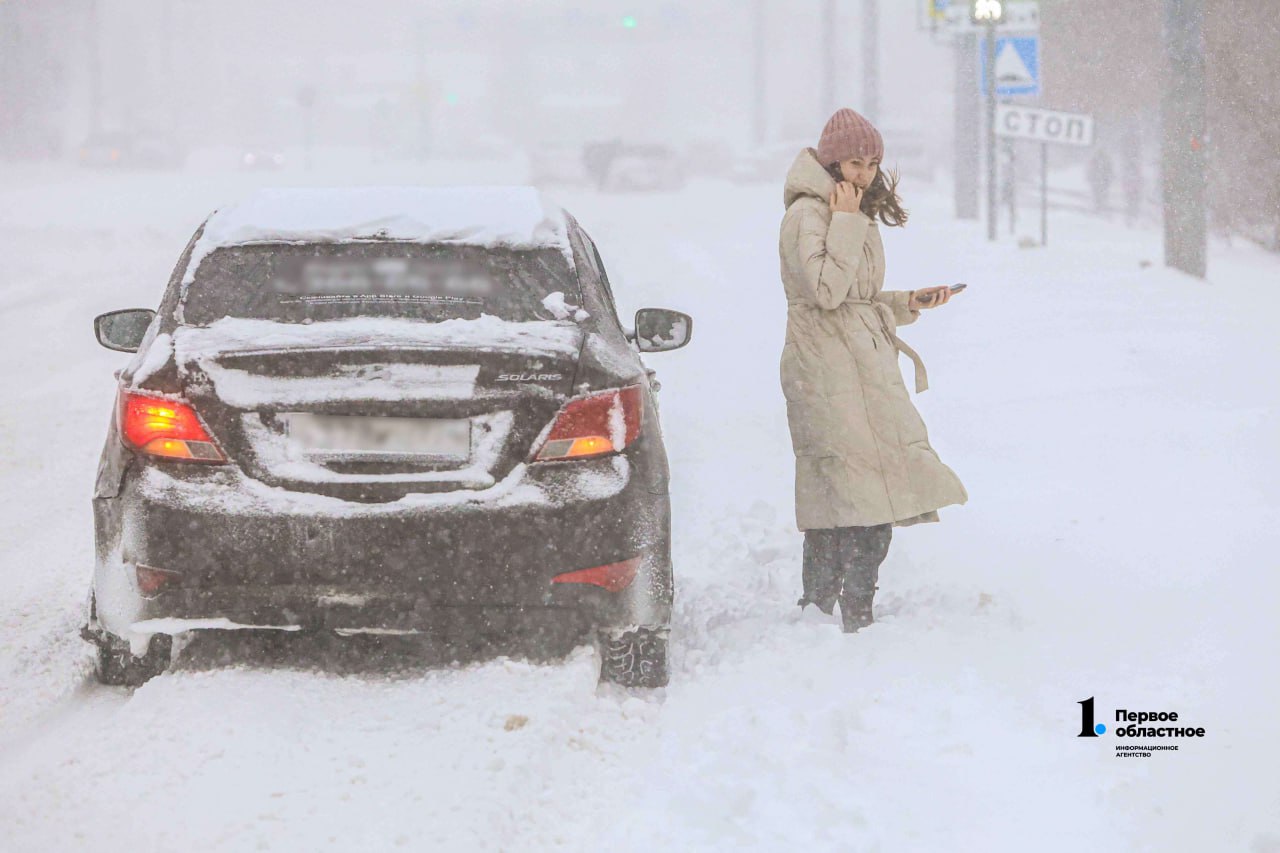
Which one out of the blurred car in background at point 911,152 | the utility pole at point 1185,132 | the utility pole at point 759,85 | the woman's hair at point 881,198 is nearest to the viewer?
the woman's hair at point 881,198

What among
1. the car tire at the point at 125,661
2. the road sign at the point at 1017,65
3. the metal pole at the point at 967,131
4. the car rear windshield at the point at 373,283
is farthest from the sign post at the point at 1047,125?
the car tire at the point at 125,661

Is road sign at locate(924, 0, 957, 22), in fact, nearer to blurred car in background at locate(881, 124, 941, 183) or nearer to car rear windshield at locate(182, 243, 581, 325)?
car rear windshield at locate(182, 243, 581, 325)

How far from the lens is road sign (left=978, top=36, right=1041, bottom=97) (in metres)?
17.0

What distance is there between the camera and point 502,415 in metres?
4.02

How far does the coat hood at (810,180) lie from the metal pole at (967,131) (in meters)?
19.1

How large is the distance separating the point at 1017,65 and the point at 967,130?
7060 mm

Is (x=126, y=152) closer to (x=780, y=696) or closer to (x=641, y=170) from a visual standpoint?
(x=641, y=170)

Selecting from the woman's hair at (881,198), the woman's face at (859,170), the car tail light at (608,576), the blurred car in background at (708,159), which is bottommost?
the blurred car in background at (708,159)

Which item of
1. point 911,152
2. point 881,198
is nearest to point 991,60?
point 881,198

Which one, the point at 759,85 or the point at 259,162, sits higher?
the point at 759,85

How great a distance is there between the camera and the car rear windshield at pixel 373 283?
4.31m

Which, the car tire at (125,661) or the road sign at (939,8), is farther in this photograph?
the road sign at (939,8)

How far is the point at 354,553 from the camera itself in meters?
3.96

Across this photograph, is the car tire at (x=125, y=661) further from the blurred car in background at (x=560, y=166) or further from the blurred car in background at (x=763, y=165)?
the blurred car in background at (x=763, y=165)
